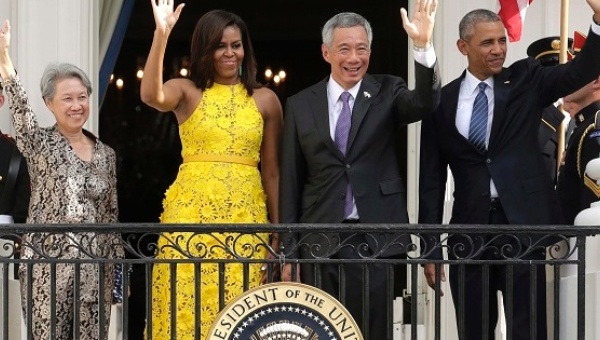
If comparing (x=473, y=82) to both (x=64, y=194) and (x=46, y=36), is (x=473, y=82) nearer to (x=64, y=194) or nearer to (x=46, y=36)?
(x=64, y=194)

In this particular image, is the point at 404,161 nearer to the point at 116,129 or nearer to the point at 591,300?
the point at 116,129

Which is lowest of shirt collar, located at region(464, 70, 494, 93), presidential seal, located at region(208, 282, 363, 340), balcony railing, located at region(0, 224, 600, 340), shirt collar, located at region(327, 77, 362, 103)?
presidential seal, located at region(208, 282, 363, 340)

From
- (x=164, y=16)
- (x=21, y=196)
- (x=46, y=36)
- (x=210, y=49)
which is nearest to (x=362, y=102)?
(x=210, y=49)

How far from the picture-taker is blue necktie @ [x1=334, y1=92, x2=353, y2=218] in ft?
27.3

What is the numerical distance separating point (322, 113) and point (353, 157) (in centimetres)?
28

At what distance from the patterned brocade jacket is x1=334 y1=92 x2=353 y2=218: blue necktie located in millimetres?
1172

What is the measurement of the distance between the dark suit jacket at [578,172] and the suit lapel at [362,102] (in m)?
1.06

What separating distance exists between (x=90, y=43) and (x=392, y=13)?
411 centimetres

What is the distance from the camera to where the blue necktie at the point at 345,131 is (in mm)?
8312

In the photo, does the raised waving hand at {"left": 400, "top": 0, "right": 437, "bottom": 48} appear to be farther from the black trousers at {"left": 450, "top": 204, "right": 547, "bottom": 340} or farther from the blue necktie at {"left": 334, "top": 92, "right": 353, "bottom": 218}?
the black trousers at {"left": 450, "top": 204, "right": 547, "bottom": 340}

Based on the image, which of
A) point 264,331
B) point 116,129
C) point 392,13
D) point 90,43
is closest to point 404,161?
point 392,13

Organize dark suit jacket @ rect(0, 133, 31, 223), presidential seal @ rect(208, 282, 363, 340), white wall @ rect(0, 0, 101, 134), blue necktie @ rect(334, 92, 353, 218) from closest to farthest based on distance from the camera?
presidential seal @ rect(208, 282, 363, 340)
blue necktie @ rect(334, 92, 353, 218)
dark suit jacket @ rect(0, 133, 31, 223)
white wall @ rect(0, 0, 101, 134)

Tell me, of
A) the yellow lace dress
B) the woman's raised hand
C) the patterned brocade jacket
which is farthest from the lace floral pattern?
the woman's raised hand

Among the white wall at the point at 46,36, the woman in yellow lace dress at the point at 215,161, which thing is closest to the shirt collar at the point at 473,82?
the woman in yellow lace dress at the point at 215,161
